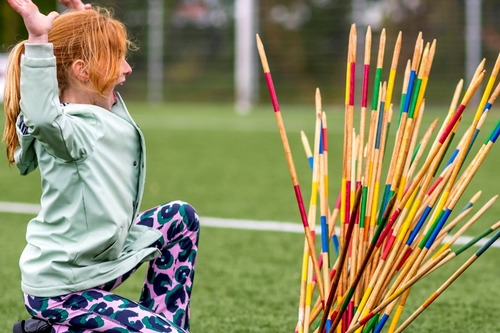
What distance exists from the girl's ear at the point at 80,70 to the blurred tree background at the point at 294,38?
10922 mm

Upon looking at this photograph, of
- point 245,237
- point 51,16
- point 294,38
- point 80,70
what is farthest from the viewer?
point 294,38

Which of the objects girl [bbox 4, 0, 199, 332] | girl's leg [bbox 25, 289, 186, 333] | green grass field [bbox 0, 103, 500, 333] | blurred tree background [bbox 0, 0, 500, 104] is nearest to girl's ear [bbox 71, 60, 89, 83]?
girl [bbox 4, 0, 199, 332]

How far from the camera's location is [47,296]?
2.26m

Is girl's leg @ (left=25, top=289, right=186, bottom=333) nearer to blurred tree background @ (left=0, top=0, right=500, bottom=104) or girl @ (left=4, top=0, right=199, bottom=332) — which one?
girl @ (left=4, top=0, right=199, bottom=332)

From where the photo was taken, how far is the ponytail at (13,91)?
2.27m

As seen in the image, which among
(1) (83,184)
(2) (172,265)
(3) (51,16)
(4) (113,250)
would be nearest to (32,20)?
(3) (51,16)

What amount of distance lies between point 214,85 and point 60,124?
42.3ft

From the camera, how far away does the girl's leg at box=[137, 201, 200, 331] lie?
256 centimetres

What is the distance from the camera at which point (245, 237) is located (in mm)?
4535

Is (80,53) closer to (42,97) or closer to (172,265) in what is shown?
(42,97)

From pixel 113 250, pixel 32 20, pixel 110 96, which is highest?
pixel 32 20

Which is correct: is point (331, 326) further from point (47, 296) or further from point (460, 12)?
point (460, 12)

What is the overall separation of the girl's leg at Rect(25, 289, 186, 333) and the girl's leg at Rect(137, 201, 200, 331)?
25 centimetres

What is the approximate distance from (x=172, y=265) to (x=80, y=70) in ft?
1.89
